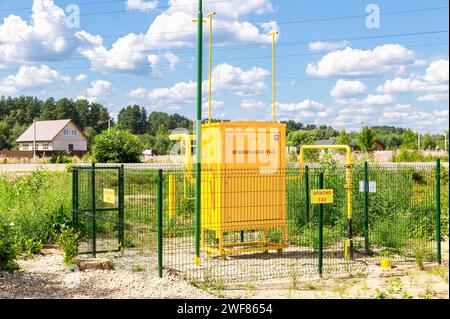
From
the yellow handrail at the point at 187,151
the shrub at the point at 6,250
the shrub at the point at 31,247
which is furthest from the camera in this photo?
the yellow handrail at the point at 187,151

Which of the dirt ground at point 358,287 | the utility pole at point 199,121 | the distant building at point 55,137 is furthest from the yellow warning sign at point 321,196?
the distant building at point 55,137

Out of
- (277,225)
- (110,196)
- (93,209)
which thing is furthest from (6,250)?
(277,225)

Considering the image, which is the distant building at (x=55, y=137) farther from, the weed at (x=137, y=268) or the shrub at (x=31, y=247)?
the weed at (x=137, y=268)

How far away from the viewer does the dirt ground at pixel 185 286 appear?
26.6 ft

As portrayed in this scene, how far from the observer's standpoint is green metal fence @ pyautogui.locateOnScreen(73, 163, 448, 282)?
399 inches

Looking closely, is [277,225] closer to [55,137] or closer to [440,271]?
[440,271]

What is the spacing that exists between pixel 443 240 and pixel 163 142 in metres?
52.6

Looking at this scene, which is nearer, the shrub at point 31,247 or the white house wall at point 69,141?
the shrub at point 31,247

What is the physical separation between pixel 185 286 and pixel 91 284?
1427mm

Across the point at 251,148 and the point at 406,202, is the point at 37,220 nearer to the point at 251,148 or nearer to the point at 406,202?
the point at 251,148

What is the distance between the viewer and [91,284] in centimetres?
860

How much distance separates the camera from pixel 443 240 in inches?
512

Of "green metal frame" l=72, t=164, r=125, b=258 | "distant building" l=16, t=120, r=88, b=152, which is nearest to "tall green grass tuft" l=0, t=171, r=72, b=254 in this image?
"green metal frame" l=72, t=164, r=125, b=258

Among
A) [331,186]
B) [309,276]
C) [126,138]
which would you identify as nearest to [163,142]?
[126,138]
